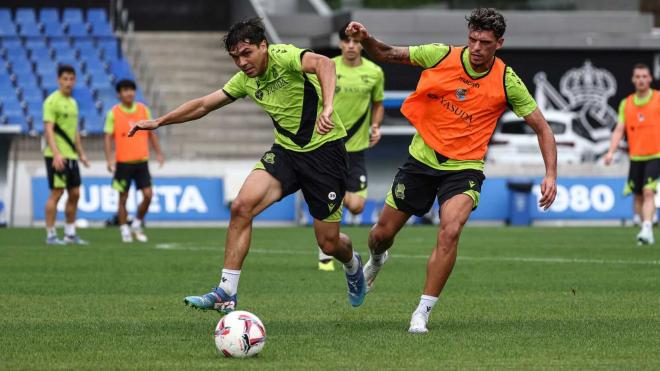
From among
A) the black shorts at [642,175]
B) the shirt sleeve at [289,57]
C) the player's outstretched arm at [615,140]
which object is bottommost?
the black shorts at [642,175]

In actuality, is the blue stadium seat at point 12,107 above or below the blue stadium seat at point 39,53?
below

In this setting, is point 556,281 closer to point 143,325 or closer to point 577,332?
point 577,332

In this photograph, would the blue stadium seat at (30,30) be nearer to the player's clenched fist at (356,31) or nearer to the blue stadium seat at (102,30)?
the blue stadium seat at (102,30)

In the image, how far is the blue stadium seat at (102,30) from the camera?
105 ft

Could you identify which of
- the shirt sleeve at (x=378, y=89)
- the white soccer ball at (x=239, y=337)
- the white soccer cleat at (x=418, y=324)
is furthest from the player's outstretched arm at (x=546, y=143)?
the shirt sleeve at (x=378, y=89)

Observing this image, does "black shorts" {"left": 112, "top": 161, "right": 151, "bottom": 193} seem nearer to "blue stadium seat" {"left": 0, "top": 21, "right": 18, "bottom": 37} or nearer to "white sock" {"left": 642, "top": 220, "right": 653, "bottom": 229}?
"white sock" {"left": 642, "top": 220, "right": 653, "bottom": 229}

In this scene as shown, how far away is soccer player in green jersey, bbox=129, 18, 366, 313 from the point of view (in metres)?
8.74

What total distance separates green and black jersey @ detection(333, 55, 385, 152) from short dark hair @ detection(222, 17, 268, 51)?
5434 mm

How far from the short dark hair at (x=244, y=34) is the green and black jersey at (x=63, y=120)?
9688 millimetres

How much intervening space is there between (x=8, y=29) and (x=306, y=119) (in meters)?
24.2

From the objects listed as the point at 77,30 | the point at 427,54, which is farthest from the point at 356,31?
the point at 77,30

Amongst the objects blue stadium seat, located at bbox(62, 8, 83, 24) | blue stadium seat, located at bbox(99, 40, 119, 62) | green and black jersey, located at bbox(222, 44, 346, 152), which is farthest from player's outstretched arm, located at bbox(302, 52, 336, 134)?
blue stadium seat, located at bbox(62, 8, 83, 24)

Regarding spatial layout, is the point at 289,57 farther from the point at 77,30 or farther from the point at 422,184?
the point at 77,30

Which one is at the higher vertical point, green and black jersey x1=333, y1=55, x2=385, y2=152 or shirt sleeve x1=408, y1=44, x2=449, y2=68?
shirt sleeve x1=408, y1=44, x2=449, y2=68
